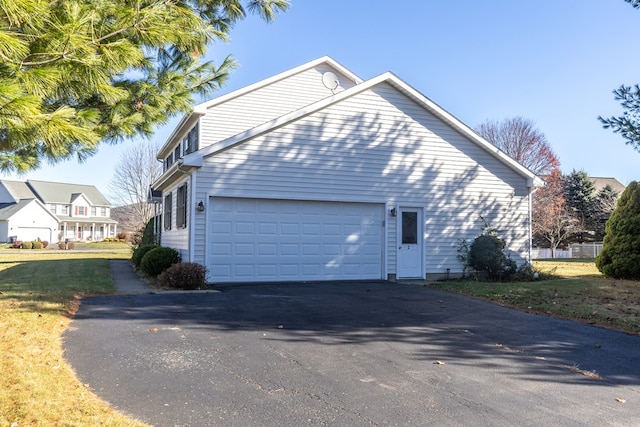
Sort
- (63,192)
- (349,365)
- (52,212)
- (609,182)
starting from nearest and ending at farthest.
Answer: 1. (349,365)
2. (609,182)
3. (52,212)
4. (63,192)

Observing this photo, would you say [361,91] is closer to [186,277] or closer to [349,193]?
[349,193]

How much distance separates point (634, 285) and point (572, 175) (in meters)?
30.0

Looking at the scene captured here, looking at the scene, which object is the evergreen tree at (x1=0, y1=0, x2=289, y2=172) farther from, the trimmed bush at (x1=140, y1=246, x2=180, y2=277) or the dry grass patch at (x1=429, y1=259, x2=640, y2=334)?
the dry grass patch at (x1=429, y1=259, x2=640, y2=334)

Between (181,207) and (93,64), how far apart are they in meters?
9.50

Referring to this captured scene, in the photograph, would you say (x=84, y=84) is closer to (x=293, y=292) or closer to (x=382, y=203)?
(x=293, y=292)

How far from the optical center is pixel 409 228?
46.5ft

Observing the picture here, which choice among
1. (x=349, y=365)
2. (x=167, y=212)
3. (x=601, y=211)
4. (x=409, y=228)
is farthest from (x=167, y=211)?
(x=601, y=211)

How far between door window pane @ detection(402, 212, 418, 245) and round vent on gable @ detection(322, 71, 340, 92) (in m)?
7.36

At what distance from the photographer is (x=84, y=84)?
4957 millimetres

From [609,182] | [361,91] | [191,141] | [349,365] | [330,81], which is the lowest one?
[349,365]

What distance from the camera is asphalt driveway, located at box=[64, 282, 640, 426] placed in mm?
3854

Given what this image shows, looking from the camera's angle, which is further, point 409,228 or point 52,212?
point 52,212

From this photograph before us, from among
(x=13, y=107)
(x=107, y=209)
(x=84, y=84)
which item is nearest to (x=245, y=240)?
(x=84, y=84)

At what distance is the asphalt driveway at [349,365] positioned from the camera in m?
3.85
